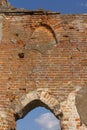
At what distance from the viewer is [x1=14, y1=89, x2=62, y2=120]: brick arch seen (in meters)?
7.35

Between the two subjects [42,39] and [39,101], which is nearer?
[39,101]

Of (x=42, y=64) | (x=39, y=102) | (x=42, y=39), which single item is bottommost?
(x=39, y=102)

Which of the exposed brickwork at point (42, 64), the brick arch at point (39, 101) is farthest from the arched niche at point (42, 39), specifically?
the brick arch at point (39, 101)

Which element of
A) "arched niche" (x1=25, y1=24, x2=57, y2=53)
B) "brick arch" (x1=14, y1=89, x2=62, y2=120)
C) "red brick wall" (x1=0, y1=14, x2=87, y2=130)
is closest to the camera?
"brick arch" (x1=14, y1=89, x2=62, y2=120)

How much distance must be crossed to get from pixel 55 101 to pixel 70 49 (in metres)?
1.24

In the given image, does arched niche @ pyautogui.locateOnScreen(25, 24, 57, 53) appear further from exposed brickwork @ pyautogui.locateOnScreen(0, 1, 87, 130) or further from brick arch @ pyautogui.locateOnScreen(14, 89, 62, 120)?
brick arch @ pyautogui.locateOnScreen(14, 89, 62, 120)

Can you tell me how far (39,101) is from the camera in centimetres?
748

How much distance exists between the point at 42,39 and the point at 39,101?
145 centimetres

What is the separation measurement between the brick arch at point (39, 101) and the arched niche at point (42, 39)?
1.01m

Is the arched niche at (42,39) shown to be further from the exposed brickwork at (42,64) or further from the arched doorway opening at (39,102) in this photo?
the arched doorway opening at (39,102)

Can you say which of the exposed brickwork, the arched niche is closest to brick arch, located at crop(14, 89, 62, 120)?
the exposed brickwork

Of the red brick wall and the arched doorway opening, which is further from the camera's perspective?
the red brick wall

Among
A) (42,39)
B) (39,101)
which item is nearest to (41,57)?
(42,39)

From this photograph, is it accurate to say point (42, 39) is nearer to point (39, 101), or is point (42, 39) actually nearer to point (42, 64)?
point (42, 64)
